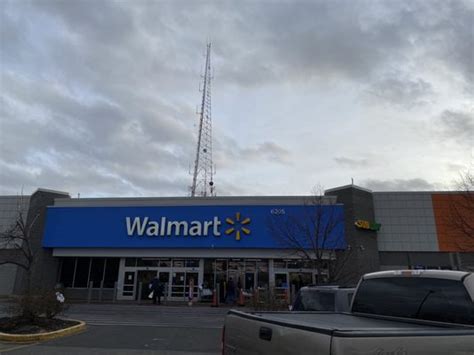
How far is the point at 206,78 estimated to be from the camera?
41.2 m

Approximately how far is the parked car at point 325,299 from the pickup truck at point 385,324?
3.17 meters

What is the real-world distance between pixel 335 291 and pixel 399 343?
5.88 metres

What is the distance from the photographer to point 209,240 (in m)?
28.0

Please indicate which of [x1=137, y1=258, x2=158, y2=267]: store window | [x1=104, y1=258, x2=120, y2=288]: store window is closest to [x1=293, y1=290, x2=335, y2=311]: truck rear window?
[x1=137, y1=258, x2=158, y2=267]: store window

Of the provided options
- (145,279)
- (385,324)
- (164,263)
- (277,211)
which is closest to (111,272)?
(145,279)

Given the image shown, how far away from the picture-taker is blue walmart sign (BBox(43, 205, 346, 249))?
90.0 feet

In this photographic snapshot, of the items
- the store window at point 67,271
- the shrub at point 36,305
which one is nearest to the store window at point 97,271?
the store window at point 67,271

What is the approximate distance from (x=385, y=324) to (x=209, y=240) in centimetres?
2415

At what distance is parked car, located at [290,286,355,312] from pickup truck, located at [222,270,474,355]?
3.17 m

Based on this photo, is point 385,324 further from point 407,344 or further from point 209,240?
point 209,240

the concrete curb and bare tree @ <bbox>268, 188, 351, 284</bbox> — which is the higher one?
bare tree @ <bbox>268, 188, 351, 284</bbox>

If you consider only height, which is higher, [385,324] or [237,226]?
[237,226]

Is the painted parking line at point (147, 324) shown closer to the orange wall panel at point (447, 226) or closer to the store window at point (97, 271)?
the store window at point (97, 271)

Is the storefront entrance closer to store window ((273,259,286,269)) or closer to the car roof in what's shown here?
store window ((273,259,286,269))
